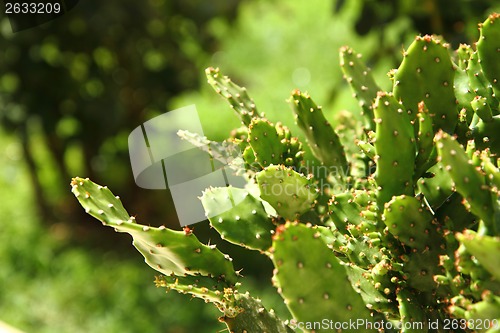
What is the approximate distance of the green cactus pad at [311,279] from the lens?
0.87 m

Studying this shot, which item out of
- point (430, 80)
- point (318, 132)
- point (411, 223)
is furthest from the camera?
point (318, 132)

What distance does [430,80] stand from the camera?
110 cm

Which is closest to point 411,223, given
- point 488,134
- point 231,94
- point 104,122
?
point 488,134

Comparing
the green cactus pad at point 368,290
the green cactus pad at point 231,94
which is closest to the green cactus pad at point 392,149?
the green cactus pad at point 368,290

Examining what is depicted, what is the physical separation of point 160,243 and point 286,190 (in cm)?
21

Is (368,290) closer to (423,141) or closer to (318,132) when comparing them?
(423,141)

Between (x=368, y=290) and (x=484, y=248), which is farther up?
(x=484, y=248)

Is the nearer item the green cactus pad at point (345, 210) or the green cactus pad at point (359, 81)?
the green cactus pad at point (345, 210)

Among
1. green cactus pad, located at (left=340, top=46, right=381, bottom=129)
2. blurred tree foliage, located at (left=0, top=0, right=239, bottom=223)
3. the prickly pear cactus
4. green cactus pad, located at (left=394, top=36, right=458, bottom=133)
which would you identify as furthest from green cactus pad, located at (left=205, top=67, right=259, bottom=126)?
blurred tree foliage, located at (left=0, top=0, right=239, bottom=223)

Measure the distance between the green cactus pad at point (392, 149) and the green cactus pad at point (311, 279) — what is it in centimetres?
16

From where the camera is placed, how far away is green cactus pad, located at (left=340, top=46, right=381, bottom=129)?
1286mm

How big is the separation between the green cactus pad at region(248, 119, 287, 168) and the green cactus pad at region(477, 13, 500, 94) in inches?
13.9

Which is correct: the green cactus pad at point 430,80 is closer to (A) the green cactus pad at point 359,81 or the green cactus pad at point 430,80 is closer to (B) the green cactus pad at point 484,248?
(A) the green cactus pad at point 359,81

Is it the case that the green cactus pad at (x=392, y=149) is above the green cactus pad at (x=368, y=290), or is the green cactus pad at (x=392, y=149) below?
above
